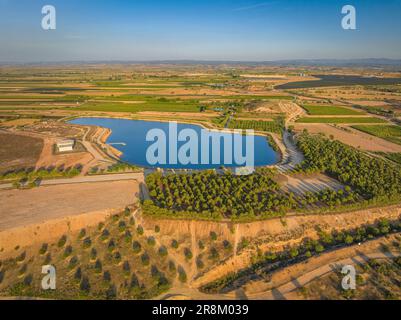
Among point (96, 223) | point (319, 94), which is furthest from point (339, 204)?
point (319, 94)

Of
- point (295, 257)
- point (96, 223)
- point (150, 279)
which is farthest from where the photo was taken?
point (96, 223)

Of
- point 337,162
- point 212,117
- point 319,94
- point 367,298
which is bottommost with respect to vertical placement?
point 367,298

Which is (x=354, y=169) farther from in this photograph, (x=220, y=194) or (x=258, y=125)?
(x=258, y=125)

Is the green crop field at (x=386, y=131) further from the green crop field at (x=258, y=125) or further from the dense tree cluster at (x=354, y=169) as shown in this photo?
the green crop field at (x=258, y=125)

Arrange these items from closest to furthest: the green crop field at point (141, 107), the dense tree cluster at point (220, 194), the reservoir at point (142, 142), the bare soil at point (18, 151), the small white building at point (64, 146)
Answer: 1. the dense tree cluster at point (220, 194)
2. the bare soil at point (18, 151)
3. the reservoir at point (142, 142)
4. the small white building at point (64, 146)
5. the green crop field at point (141, 107)

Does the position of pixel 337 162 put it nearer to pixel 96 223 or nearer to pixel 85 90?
pixel 96 223

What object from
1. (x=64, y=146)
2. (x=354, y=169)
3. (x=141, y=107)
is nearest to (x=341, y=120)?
(x=354, y=169)

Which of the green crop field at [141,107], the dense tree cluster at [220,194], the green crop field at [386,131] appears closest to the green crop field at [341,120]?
the green crop field at [386,131]
